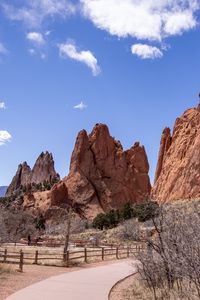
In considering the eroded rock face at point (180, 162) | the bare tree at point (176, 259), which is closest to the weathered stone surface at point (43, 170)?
the eroded rock face at point (180, 162)

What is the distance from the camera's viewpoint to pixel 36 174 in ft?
575

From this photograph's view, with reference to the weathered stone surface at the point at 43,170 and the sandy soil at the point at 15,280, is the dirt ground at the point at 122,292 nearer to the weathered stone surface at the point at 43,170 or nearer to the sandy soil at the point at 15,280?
the sandy soil at the point at 15,280

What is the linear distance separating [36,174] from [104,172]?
68.8 meters

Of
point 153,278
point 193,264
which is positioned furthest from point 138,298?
point 193,264

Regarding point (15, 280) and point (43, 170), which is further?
point (43, 170)

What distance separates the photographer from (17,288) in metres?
16.0

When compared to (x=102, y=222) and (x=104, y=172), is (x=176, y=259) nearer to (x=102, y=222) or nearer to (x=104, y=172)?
(x=102, y=222)

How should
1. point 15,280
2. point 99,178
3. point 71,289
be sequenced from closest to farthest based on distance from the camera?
point 71,289
point 15,280
point 99,178

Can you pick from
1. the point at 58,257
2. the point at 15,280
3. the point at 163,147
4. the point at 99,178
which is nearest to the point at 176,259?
the point at 15,280

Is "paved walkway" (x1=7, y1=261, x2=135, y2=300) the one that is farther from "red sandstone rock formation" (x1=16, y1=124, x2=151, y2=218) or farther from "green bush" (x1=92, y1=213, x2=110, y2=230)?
"red sandstone rock formation" (x1=16, y1=124, x2=151, y2=218)

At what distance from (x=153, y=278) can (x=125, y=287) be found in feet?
11.0

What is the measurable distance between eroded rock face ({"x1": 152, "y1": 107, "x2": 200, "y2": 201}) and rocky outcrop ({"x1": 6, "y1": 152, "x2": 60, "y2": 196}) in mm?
75685

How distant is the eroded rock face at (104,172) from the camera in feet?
352

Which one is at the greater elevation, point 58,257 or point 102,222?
point 102,222
